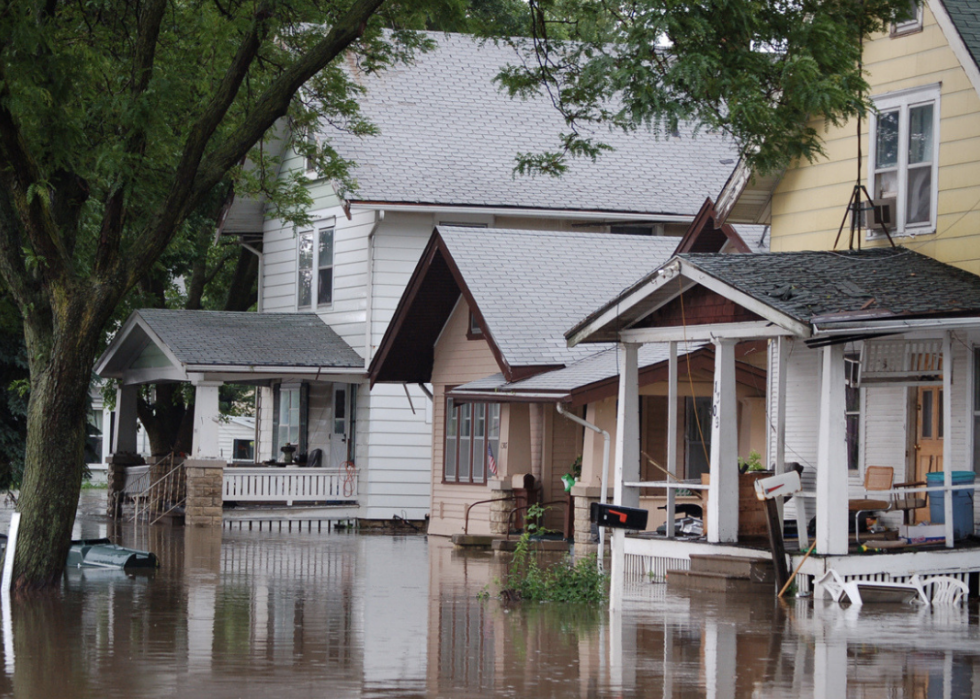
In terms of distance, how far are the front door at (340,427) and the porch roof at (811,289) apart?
14386 mm

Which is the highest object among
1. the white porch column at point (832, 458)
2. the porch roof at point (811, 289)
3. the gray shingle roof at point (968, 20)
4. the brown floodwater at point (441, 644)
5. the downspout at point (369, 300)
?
the gray shingle roof at point (968, 20)

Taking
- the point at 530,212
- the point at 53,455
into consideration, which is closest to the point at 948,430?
the point at 53,455

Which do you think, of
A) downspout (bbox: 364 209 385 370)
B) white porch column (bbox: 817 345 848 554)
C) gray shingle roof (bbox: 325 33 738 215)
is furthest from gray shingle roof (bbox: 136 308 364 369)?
white porch column (bbox: 817 345 848 554)

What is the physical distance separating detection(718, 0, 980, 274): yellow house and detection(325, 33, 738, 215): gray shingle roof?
10.9 meters

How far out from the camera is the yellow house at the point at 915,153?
1712 cm

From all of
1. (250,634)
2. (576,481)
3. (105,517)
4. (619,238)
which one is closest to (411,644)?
(250,634)

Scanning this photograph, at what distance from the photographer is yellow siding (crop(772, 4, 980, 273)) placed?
17141 millimetres

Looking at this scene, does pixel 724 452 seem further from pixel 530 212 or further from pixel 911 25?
pixel 530 212

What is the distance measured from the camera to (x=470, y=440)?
27.2 m

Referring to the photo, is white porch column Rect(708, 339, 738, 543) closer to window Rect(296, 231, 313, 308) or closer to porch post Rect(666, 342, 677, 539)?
porch post Rect(666, 342, 677, 539)

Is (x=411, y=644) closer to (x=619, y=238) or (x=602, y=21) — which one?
(x=602, y=21)

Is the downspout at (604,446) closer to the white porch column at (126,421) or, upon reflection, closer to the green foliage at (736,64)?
the green foliage at (736,64)

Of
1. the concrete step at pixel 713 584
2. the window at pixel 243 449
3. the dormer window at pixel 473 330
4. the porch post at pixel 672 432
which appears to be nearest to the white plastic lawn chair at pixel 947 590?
the concrete step at pixel 713 584

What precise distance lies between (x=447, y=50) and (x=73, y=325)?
20.3 meters
